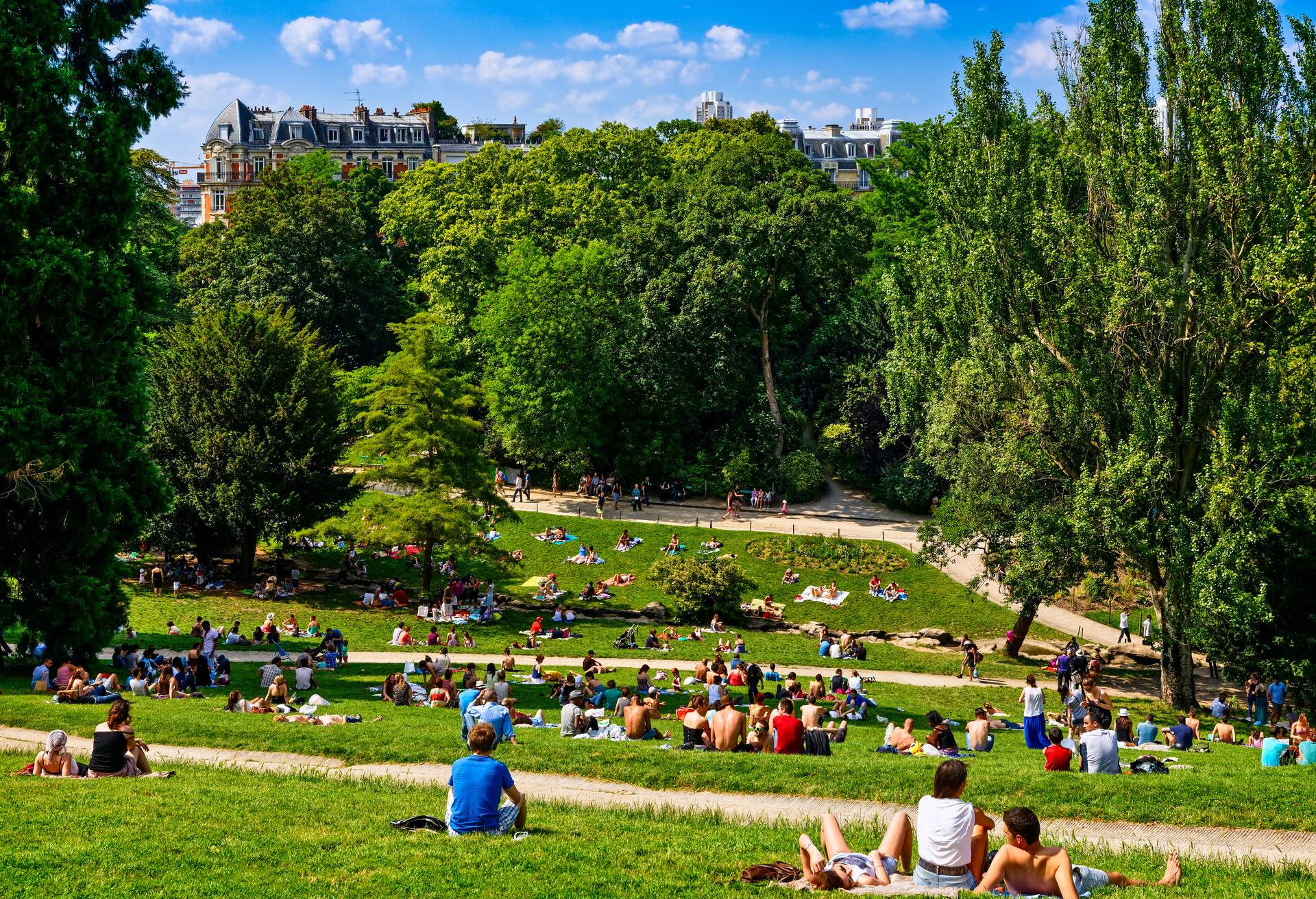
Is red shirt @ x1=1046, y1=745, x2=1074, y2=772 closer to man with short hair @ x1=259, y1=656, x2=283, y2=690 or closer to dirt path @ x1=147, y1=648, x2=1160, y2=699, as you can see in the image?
dirt path @ x1=147, y1=648, x2=1160, y2=699

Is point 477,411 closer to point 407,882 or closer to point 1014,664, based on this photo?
point 1014,664

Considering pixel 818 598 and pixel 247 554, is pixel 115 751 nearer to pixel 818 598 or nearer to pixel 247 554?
pixel 247 554

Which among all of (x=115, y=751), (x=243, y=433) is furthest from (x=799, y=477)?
(x=115, y=751)

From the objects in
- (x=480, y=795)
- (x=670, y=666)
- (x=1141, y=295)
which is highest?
(x=1141, y=295)

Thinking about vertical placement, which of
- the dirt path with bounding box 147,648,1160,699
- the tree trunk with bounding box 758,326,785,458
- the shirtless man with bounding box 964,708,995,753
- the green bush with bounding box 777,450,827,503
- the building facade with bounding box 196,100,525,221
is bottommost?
the dirt path with bounding box 147,648,1160,699

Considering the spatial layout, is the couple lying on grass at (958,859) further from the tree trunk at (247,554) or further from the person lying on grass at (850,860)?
the tree trunk at (247,554)

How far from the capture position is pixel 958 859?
436 inches

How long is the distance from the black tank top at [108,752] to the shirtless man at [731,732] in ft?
29.3

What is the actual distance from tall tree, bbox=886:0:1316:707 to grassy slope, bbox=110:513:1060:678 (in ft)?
21.6

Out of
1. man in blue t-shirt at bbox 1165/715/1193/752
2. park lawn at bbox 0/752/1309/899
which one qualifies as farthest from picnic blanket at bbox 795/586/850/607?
park lawn at bbox 0/752/1309/899

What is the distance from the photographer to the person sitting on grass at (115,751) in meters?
16.4

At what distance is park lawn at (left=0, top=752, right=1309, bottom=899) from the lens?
11.6 metres

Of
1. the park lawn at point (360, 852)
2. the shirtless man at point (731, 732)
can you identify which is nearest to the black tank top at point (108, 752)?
the park lawn at point (360, 852)

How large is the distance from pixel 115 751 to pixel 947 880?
11199mm
